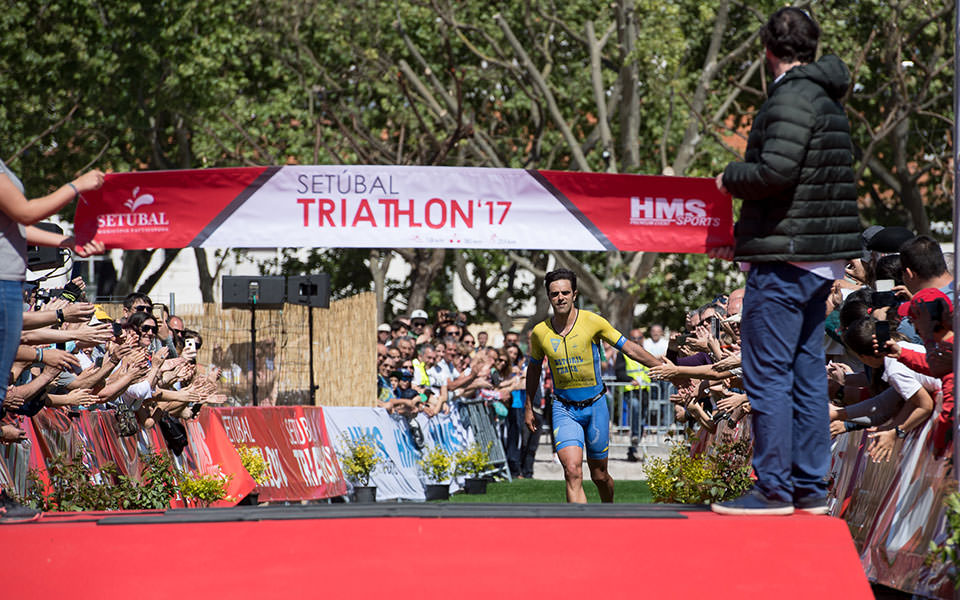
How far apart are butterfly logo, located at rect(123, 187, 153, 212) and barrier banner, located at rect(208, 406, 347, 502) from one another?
5767mm

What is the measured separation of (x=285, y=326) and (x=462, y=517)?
13510mm

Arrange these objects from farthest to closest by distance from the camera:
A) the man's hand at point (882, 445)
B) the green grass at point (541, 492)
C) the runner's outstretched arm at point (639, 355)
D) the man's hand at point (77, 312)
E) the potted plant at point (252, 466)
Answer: the green grass at point (541, 492) < the potted plant at point (252, 466) < the runner's outstretched arm at point (639, 355) < the man's hand at point (882, 445) < the man's hand at point (77, 312)

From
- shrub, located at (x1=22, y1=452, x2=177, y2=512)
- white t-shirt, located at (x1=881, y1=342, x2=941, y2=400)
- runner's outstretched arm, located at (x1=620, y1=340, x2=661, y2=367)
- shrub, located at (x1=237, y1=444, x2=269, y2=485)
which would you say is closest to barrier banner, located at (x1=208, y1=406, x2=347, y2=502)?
shrub, located at (x1=237, y1=444, x2=269, y2=485)

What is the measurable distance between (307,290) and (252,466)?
10.9ft

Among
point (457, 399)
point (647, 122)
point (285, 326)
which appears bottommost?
A: point (457, 399)

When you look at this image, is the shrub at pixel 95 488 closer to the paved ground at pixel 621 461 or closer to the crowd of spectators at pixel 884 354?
the crowd of spectators at pixel 884 354

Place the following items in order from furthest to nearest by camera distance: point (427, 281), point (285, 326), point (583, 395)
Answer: point (427, 281) < point (285, 326) < point (583, 395)

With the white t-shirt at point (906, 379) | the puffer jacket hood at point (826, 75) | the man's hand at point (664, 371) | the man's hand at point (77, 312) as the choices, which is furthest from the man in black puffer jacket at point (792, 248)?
the man's hand at point (77, 312)

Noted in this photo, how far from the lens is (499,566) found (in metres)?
4.84

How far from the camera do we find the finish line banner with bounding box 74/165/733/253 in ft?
26.5

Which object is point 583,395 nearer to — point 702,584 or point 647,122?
point 702,584

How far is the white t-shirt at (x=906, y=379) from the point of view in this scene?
23.1 feet

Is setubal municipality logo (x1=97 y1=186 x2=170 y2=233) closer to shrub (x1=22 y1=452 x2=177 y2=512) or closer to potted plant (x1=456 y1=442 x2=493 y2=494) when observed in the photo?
shrub (x1=22 y1=452 x2=177 y2=512)

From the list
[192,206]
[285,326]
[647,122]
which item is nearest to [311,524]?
[192,206]
